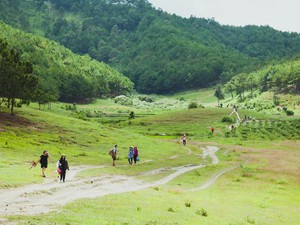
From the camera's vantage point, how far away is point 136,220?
26.4 meters

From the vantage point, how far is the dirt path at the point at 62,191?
1082 inches

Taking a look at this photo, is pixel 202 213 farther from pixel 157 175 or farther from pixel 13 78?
pixel 13 78

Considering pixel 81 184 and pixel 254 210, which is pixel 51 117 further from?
pixel 254 210

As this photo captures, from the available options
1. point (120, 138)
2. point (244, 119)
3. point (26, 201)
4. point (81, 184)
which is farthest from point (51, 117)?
point (244, 119)

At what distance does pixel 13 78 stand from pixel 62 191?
192ft

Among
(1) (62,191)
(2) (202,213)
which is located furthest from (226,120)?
(2) (202,213)

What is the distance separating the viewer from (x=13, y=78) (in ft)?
294

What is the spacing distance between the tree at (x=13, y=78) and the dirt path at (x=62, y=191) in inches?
1554

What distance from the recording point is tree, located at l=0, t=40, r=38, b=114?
89.2 m

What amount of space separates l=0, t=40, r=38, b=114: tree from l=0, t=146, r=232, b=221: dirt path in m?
39.5

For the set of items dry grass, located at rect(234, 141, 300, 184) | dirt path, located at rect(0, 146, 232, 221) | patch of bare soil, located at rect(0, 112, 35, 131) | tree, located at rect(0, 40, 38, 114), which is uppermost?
tree, located at rect(0, 40, 38, 114)

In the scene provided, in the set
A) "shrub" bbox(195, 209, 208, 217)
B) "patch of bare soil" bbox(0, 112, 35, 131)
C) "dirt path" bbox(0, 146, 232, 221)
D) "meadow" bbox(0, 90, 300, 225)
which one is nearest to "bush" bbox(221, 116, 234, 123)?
"meadow" bbox(0, 90, 300, 225)

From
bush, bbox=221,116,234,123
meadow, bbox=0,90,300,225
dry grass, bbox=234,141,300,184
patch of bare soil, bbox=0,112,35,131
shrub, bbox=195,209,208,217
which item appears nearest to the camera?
meadow, bbox=0,90,300,225

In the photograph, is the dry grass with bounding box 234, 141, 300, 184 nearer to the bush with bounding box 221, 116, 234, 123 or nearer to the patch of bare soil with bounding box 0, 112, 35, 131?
the patch of bare soil with bounding box 0, 112, 35, 131
